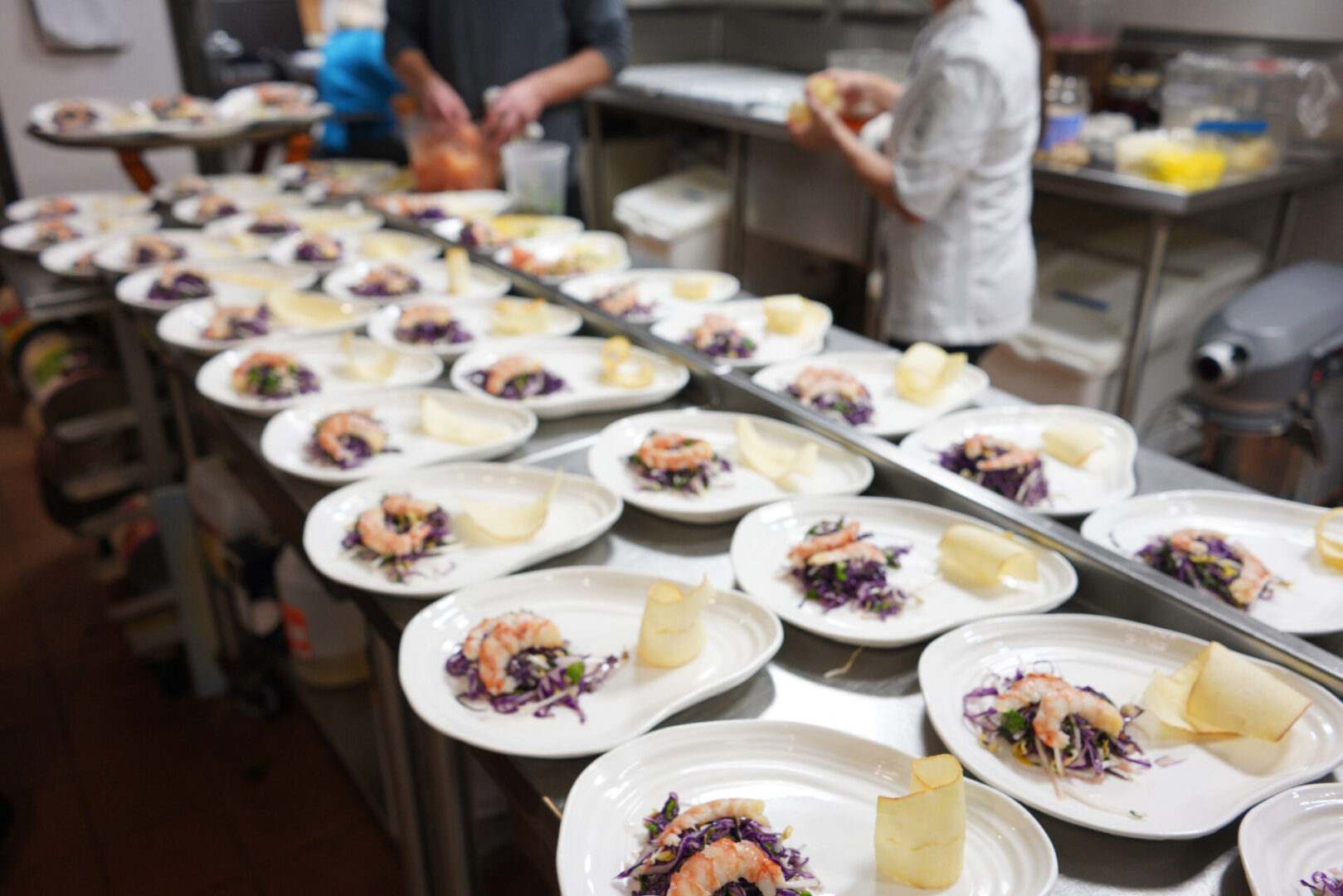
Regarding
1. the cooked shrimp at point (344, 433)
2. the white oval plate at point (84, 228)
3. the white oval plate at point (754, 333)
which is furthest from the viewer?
the white oval plate at point (84, 228)

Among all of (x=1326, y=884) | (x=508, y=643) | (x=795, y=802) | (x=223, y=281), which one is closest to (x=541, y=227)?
(x=223, y=281)

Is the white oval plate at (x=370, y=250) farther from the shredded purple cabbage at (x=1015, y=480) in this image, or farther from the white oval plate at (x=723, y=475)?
the shredded purple cabbage at (x=1015, y=480)

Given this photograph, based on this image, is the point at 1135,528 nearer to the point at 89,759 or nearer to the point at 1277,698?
the point at 1277,698

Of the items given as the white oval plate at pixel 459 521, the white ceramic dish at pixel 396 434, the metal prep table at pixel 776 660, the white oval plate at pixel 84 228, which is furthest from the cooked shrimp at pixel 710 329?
the white oval plate at pixel 84 228

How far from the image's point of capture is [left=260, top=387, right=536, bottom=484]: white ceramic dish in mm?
1511

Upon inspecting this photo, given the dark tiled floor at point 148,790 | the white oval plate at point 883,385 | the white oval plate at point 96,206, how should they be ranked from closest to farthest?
the white oval plate at point 883,385 → the dark tiled floor at point 148,790 → the white oval plate at point 96,206

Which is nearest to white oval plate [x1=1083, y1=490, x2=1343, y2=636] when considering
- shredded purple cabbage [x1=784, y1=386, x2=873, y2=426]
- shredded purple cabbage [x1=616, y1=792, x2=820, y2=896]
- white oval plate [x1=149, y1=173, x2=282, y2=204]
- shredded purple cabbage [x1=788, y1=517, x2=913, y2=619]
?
shredded purple cabbage [x1=788, y1=517, x2=913, y2=619]

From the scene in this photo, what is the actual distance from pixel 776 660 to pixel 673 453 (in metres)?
0.43

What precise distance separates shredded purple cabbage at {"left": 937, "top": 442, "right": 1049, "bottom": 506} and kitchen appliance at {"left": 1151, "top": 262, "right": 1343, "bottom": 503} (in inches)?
59.2

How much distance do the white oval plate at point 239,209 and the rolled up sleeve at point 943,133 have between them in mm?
1820

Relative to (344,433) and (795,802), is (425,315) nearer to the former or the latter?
(344,433)

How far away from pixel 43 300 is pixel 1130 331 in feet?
10.3

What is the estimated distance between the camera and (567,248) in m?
2.65

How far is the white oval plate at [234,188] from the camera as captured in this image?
335 centimetres
